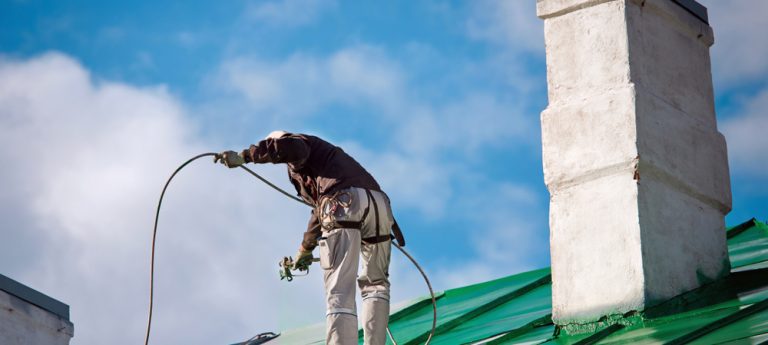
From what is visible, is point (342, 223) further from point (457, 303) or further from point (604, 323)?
point (457, 303)

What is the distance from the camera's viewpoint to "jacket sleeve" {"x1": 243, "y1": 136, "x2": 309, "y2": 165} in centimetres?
931

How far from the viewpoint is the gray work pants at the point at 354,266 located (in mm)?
9102

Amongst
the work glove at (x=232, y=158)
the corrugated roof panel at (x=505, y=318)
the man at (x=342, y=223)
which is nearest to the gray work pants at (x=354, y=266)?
the man at (x=342, y=223)

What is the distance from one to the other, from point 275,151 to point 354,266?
0.84 metres

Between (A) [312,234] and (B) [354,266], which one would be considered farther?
(A) [312,234]

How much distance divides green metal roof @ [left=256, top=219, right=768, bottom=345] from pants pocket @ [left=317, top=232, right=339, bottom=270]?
5.23ft

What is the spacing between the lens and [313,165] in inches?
380

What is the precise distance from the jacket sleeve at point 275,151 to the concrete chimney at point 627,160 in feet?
6.00

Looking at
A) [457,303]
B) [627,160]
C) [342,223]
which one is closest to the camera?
[342,223]

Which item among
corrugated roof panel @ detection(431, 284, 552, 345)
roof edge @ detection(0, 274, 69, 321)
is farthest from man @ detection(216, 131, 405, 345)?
roof edge @ detection(0, 274, 69, 321)

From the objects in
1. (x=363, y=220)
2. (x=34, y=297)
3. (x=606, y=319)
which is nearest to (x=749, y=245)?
(x=606, y=319)

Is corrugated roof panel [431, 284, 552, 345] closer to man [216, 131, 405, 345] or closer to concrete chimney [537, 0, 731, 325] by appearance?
concrete chimney [537, 0, 731, 325]

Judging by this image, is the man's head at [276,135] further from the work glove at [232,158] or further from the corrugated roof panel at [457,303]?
the corrugated roof panel at [457,303]

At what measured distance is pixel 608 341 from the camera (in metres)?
9.40
